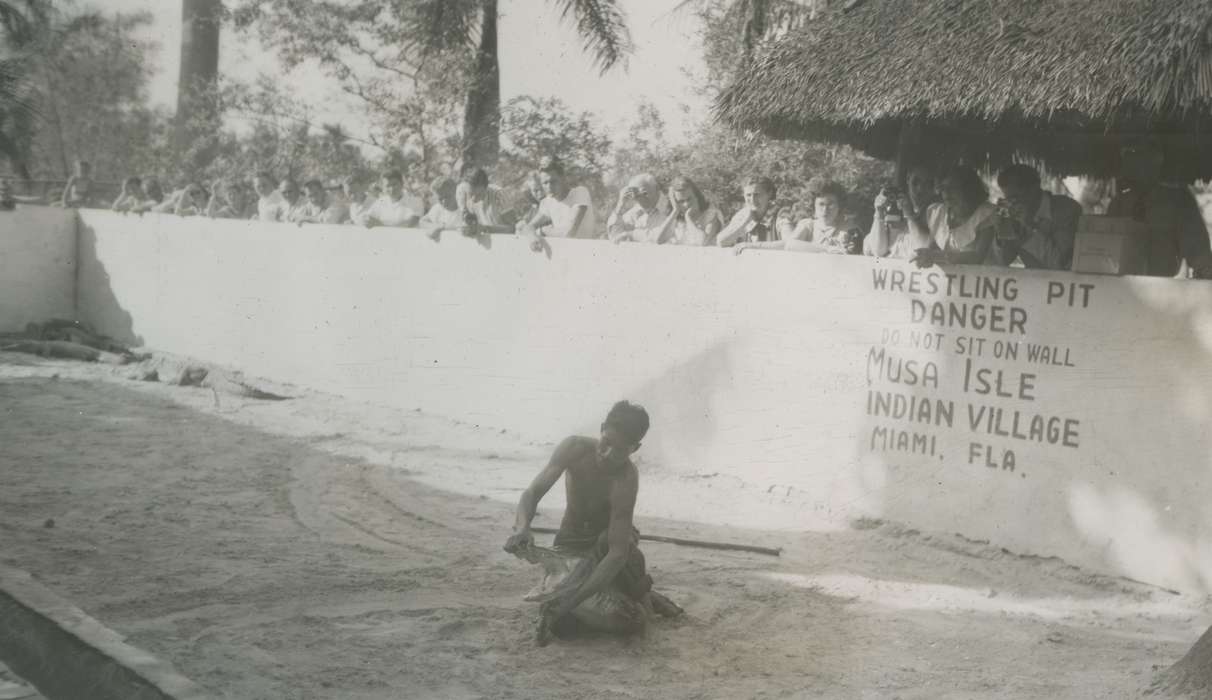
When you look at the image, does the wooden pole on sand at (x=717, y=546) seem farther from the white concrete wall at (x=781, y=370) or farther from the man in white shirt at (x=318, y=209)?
the man in white shirt at (x=318, y=209)

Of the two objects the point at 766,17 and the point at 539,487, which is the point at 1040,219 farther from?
the point at 766,17

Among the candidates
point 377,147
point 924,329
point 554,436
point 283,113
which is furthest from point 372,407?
point 283,113

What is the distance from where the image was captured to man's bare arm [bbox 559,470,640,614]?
5.24 metres

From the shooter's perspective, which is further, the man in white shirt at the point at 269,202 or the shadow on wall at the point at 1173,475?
the man in white shirt at the point at 269,202

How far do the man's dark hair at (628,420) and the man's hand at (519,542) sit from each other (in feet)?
1.82

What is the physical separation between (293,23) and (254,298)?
745cm

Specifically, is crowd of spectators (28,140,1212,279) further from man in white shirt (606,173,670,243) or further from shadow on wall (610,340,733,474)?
shadow on wall (610,340,733,474)

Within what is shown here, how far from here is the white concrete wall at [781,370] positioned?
648cm

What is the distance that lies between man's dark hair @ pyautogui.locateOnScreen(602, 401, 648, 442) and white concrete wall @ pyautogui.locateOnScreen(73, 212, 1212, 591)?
2.72 metres

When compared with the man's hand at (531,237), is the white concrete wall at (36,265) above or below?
below

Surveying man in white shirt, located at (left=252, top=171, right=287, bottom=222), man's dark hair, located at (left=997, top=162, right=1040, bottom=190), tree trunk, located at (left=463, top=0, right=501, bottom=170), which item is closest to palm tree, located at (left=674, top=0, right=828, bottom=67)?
tree trunk, located at (left=463, top=0, right=501, bottom=170)

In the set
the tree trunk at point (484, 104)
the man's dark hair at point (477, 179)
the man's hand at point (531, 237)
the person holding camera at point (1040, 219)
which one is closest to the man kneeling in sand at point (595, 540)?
the person holding camera at point (1040, 219)

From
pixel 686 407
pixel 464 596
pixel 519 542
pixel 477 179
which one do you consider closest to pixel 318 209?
pixel 477 179

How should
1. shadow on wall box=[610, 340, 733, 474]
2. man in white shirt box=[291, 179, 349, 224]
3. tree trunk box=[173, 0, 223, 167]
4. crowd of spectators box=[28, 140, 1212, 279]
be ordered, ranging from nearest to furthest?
crowd of spectators box=[28, 140, 1212, 279]
shadow on wall box=[610, 340, 733, 474]
man in white shirt box=[291, 179, 349, 224]
tree trunk box=[173, 0, 223, 167]
